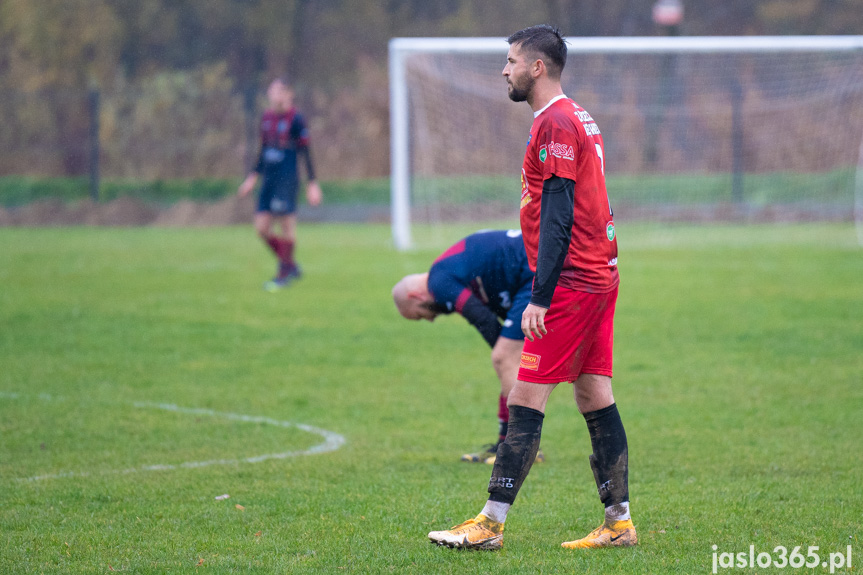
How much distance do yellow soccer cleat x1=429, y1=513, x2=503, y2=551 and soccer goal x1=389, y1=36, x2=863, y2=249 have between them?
1373cm

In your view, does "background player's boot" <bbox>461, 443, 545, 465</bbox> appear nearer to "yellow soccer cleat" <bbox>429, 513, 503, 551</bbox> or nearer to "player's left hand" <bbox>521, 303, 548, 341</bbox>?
"yellow soccer cleat" <bbox>429, 513, 503, 551</bbox>

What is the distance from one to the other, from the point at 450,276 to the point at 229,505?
67.5 inches

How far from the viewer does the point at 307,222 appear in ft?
87.6

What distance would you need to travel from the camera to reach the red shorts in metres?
4.02

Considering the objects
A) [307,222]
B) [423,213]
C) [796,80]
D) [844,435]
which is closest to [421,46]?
[423,213]

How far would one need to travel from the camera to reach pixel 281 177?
523 inches

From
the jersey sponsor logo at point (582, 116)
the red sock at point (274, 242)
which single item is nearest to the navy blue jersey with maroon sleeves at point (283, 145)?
the red sock at point (274, 242)

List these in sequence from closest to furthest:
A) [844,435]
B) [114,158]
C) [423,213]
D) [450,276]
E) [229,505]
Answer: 1. [229,505]
2. [450,276]
3. [844,435]
4. [423,213]
5. [114,158]

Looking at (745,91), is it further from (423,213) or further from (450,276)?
(450,276)

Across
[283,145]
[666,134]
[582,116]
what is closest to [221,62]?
[666,134]

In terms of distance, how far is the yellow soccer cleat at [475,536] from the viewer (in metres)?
3.99

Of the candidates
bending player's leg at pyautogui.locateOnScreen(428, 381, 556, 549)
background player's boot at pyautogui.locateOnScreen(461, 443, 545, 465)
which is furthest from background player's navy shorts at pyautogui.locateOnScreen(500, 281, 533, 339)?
bending player's leg at pyautogui.locateOnScreen(428, 381, 556, 549)

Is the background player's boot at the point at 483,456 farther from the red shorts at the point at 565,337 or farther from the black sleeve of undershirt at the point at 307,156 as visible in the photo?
the black sleeve of undershirt at the point at 307,156

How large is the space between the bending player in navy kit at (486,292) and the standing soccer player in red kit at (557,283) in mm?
1259
